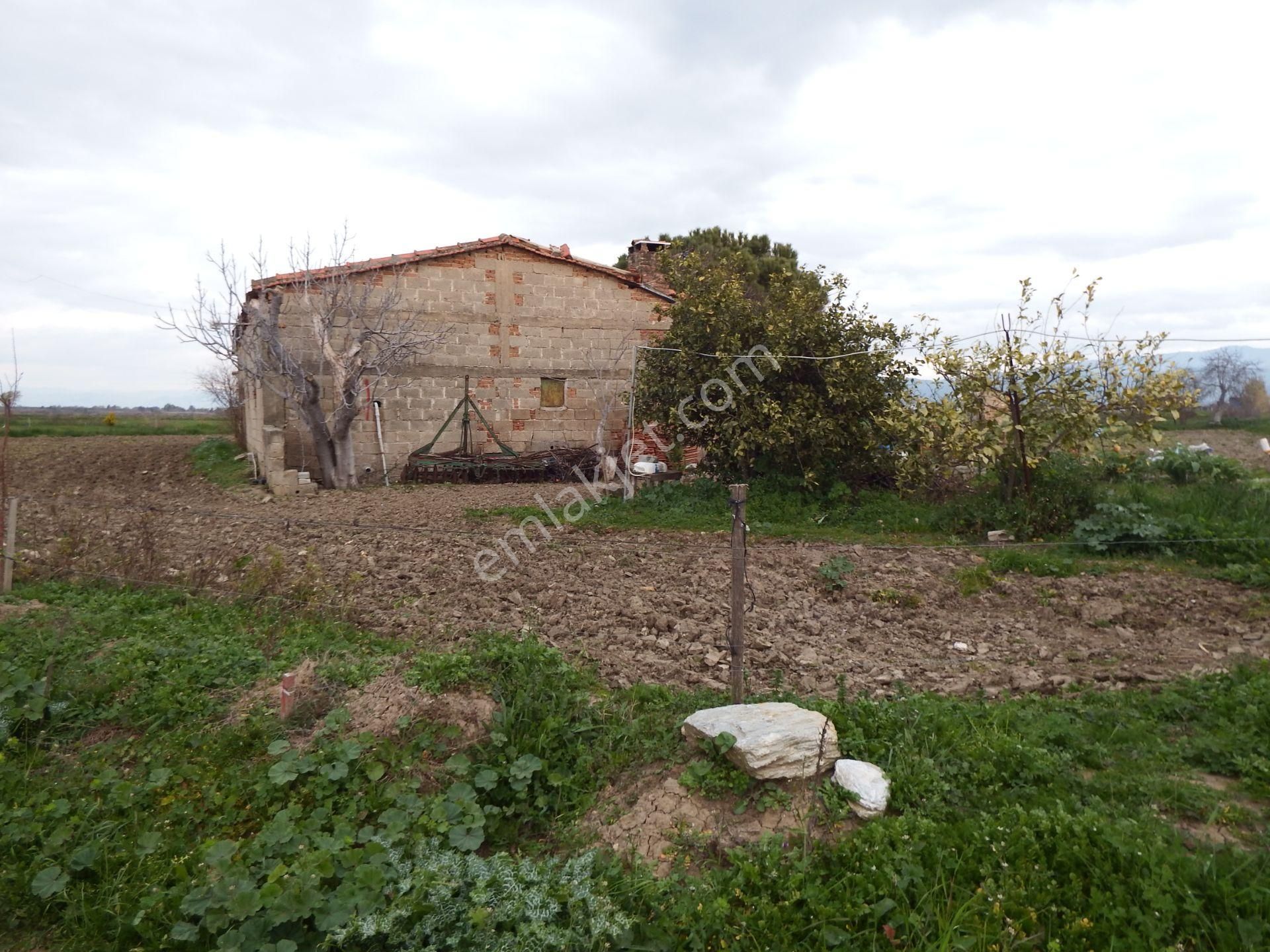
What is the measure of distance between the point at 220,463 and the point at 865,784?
1763 centimetres

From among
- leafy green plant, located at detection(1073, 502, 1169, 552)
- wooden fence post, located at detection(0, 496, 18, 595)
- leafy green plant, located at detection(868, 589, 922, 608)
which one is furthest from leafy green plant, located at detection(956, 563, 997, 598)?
wooden fence post, located at detection(0, 496, 18, 595)

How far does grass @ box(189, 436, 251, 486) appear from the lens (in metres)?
14.5

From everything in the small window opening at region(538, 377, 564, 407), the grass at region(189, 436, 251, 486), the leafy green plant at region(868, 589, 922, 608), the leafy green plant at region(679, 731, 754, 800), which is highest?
the small window opening at region(538, 377, 564, 407)

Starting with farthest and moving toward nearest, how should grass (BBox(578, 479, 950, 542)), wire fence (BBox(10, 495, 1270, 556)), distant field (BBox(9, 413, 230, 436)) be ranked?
1. distant field (BBox(9, 413, 230, 436))
2. grass (BBox(578, 479, 950, 542))
3. wire fence (BBox(10, 495, 1270, 556))

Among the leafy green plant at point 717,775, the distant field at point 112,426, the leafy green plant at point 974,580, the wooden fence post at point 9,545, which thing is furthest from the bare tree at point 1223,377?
the distant field at point 112,426

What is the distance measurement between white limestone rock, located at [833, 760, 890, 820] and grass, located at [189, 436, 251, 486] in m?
13.2

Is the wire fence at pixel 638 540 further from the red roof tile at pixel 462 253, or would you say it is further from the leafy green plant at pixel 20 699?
the red roof tile at pixel 462 253

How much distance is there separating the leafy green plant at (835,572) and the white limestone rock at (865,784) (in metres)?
3.39

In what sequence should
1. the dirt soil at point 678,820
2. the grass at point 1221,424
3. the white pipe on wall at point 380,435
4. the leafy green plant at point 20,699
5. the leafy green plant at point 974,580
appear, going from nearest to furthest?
the dirt soil at point 678,820
the leafy green plant at point 20,699
the leafy green plant at point 974,580
the white pipe on wall at point 380,435
the grass at point 1221,424

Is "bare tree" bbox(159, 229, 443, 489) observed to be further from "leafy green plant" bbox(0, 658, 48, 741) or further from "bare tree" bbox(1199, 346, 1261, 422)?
"bare tree" bbox(1199, 346, 1261, 422)

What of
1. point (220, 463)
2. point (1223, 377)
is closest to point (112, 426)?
point (220, 463)

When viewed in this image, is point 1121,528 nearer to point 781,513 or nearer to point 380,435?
point 781,513

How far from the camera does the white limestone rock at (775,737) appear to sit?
345 centimetres

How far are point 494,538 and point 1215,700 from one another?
6588 mm
